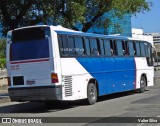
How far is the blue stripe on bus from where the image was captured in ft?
58.2

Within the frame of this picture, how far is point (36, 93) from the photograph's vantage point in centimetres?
1554

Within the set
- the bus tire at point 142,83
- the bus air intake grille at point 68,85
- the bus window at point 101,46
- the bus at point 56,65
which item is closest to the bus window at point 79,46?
the bus at point 56,65

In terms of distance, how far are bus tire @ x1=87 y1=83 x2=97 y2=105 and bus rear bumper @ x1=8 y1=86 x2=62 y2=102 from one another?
2192mm

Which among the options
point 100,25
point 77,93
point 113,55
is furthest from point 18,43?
point 100,25

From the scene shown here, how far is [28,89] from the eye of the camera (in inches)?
619

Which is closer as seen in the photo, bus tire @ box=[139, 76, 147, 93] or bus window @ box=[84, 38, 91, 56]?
bus window @ box=[84, 38, 91, 56]

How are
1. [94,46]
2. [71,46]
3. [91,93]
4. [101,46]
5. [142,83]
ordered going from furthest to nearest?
[142,83] < [101,46] < [94,46] < [91,93] < [71,46]

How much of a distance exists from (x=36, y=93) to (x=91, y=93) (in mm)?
2782

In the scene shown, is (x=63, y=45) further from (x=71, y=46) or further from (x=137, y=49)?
(x=137, y=49)

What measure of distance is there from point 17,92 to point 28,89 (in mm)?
512

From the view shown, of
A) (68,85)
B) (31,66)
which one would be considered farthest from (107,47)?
(31,66)

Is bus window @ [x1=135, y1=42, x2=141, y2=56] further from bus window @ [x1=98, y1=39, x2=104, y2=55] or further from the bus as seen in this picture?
bus window @ [x1=98, y1=39, x2=104, y2=55]

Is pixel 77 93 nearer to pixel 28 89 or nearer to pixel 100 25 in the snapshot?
pixel 28 89

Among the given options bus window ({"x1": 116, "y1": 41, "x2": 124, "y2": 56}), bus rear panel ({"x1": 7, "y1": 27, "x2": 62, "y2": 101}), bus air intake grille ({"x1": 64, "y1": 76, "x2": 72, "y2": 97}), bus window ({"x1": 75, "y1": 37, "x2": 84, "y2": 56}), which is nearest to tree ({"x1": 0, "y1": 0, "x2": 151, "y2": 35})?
bus window ({"x1": 116, "y1": 41, "x2": 124, "y2": 56})
